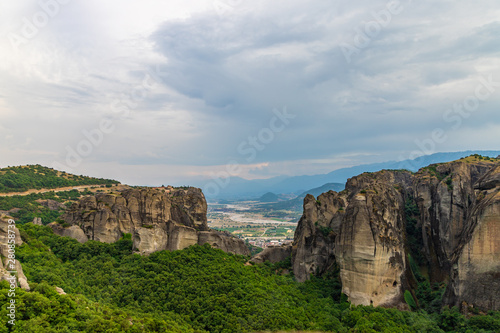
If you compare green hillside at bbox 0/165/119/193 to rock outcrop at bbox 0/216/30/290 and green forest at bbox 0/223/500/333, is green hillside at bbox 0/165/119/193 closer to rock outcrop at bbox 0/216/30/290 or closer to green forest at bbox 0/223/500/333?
green forest at bbox 0/223/500/333

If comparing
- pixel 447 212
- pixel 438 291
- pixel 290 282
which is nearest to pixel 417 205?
pixel 447 212

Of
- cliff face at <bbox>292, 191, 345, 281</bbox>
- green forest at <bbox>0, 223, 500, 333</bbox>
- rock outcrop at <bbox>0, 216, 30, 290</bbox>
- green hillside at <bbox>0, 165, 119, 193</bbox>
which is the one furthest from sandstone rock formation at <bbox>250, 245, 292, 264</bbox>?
green hillside at <bbox>0, 165, 119, 193</bbox>

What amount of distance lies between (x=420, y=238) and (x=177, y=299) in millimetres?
32381

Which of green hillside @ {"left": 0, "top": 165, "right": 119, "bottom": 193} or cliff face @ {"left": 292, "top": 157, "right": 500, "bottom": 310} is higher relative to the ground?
green hillside @ {"left": 0, "top": 165, "right": 119, "bottom": 193}

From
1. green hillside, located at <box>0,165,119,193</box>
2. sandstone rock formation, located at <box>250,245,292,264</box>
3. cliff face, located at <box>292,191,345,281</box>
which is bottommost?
sandstone rock formation, located at <box>250,245,292,264</box>

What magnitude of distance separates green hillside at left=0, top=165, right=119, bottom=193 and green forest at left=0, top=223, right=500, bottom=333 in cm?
4352

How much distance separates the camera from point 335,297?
32.0 metres

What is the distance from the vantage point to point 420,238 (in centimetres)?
4019

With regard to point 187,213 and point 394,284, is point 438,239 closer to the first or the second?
point 394,284

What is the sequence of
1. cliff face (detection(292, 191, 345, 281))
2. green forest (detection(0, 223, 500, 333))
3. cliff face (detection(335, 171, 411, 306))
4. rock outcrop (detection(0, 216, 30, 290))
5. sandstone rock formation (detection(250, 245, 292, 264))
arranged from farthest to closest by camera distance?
1. sandstone rock formation (detection(250, 245, 292, 264))
2. cliff face (detection(292, 191, 345, 281))
3. cliff face (detection(335, 171, 411, 306))
4. rock outcrop (detection(0, 216, 30, 290))
5. green forest (detection(0, 223, 500, 333))

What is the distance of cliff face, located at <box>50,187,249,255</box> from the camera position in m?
35.7

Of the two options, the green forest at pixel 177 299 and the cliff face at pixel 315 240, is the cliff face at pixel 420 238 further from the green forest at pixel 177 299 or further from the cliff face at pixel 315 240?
the green forest at pixel 177 299

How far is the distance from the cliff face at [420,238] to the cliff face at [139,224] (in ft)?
40.2

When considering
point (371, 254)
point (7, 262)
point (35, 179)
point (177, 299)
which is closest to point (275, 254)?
point (371, 254)
